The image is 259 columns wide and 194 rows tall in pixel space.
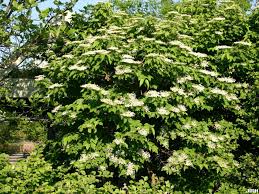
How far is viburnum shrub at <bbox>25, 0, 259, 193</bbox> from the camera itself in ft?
17.1

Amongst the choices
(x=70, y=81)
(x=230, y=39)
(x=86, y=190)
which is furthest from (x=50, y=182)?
(x=230, y=39)

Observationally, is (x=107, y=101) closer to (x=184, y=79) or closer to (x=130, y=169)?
(x=130, y=169)

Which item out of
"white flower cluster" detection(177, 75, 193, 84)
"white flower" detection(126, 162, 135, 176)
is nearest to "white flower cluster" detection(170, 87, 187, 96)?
"white flower cluster" detection(177, 75, 193, 84)

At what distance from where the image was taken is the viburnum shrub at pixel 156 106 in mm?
5207

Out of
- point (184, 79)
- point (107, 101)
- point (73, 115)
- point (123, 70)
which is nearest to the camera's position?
point (107, 101)

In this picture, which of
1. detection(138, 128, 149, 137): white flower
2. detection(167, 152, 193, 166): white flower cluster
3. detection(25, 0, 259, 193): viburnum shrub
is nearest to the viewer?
detection(138, 128, 149, 137): white flower

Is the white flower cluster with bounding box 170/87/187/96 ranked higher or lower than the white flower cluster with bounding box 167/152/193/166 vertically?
higher

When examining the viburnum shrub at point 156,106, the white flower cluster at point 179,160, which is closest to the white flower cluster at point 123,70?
the viburnum shrub at point 156,106

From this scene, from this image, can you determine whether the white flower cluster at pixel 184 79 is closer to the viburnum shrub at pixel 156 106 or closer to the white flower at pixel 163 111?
the viburnum shrub at pixel 156 106

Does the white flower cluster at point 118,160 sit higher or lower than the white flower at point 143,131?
lower

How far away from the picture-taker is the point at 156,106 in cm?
528

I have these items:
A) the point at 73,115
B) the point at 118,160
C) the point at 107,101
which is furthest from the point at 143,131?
the point at 73,115

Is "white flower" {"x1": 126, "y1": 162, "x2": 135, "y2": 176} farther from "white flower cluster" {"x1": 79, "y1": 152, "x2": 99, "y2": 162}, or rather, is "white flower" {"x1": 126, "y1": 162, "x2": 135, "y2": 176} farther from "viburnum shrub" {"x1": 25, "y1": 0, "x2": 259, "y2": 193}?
"white flower cluster" {"x1": 79, "y1": 152, "x2": 99, "y2": 162}

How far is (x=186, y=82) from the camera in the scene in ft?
18.6
